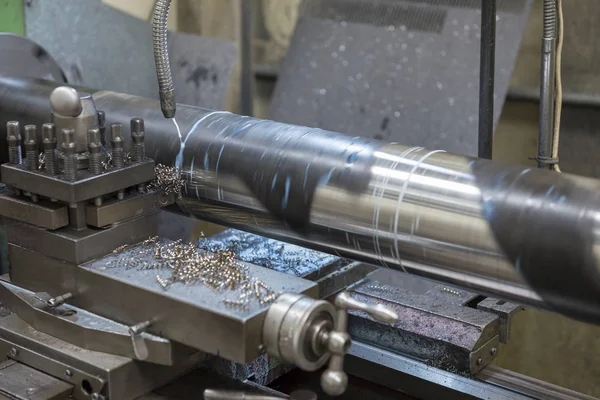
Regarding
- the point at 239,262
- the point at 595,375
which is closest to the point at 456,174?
the point at 239,262

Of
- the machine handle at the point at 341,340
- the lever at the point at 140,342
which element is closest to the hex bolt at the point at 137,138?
the lever at the point at 140,342

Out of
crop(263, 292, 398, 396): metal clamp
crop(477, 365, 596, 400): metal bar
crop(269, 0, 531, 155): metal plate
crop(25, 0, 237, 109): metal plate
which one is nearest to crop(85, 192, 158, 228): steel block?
crop(263, 292, 398, 396): metal clamp

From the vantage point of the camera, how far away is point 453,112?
1.70 meters

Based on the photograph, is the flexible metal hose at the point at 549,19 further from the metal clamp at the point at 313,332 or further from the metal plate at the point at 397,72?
the metal plate at the point at 397,72

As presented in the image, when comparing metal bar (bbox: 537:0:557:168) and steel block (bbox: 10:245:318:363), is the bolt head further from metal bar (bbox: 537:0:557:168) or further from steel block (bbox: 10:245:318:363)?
metal bar (bbox: 537:0:557:168)

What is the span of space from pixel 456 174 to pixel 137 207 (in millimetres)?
355

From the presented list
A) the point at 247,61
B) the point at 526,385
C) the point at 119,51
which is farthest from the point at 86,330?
the point at 247,61

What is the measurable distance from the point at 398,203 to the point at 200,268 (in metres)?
0.22

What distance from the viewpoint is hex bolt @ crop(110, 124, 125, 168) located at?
83 centimetres

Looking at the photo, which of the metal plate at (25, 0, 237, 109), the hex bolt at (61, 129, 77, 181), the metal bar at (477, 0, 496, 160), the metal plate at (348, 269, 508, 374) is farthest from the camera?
the metal plate at (25, 0, 237, 109)

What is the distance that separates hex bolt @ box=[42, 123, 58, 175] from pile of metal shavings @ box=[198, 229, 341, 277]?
22cm

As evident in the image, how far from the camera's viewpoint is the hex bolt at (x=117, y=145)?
2.71ft

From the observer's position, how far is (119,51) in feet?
5.40

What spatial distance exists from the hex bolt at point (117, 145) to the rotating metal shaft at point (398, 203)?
0.45ft
